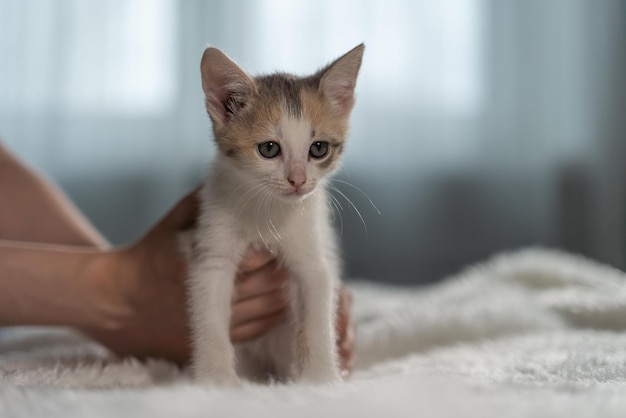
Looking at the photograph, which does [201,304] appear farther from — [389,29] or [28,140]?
[28,140]

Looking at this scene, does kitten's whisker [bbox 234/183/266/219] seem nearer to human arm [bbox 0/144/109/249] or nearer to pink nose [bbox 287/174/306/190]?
pink nose [bbox 287/174/306/190]

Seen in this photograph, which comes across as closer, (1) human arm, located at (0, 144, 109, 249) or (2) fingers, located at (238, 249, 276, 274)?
(2) fingers, located at (238, 249, 276, 274)

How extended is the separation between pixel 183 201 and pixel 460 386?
61 cm

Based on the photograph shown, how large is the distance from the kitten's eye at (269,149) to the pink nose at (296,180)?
5 cm

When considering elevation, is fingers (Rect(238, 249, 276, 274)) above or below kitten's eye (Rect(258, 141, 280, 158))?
below

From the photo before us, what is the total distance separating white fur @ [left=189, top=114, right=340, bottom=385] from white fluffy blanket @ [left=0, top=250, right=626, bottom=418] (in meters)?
0.08

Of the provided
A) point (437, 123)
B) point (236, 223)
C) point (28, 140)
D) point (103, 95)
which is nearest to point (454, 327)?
point (236, 223)

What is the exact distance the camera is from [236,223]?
0.91 metres

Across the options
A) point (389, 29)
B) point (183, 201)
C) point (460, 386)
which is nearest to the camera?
point (460, 386)

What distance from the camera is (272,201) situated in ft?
3.01

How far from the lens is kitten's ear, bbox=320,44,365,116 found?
0.95m

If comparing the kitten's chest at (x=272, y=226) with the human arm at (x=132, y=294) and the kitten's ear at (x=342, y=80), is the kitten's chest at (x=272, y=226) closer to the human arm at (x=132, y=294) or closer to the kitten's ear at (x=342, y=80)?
the human arm at (x=132, y=294)

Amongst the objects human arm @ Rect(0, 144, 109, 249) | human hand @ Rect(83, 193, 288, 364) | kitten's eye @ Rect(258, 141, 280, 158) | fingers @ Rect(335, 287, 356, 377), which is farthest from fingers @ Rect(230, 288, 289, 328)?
human arm @ Rect(0, 144, 109, 249)

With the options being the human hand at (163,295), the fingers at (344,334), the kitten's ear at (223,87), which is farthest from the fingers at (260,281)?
the kitten's ear at (223,87)
